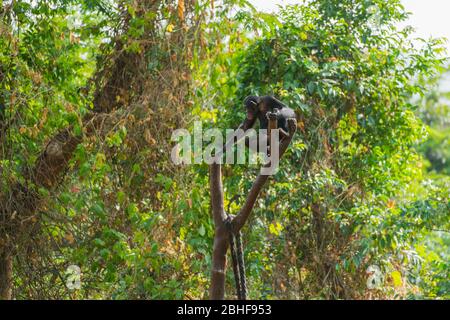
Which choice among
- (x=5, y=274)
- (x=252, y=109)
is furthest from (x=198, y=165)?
(x=252, y=109)

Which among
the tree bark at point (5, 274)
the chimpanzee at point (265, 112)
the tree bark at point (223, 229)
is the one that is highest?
the chimpanzee at point (265, 112)

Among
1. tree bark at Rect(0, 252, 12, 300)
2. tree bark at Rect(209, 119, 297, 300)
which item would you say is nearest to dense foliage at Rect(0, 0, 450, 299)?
tree bark at Rect(0, 252, 12, 300)

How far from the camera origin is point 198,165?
4.04 meters

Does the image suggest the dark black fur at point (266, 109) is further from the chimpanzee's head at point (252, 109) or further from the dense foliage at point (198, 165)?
the dense foliage at point (198, 165)

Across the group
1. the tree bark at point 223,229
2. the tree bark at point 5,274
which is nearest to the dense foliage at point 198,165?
the tree bark at point 5,274

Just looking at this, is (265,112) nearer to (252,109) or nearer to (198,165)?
(252,109)

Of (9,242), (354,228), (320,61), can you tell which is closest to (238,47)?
(320,61)

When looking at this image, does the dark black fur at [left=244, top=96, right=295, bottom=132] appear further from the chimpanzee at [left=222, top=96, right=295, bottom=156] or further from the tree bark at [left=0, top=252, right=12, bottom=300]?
the tree bark at [left=0, top=252, right=12, bottom=300]

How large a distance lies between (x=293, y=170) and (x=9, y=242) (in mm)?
1626

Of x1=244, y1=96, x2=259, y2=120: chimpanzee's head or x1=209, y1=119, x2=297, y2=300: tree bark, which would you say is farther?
x1=244, y1=96, x2=259, y2=120: chimpanzee's head

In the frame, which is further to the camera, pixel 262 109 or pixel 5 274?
pixel 5 274

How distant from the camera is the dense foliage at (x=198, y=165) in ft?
12.6

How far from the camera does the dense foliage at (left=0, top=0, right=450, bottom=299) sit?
3826 mm

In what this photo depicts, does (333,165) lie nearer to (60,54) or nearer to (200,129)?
(200,129)
